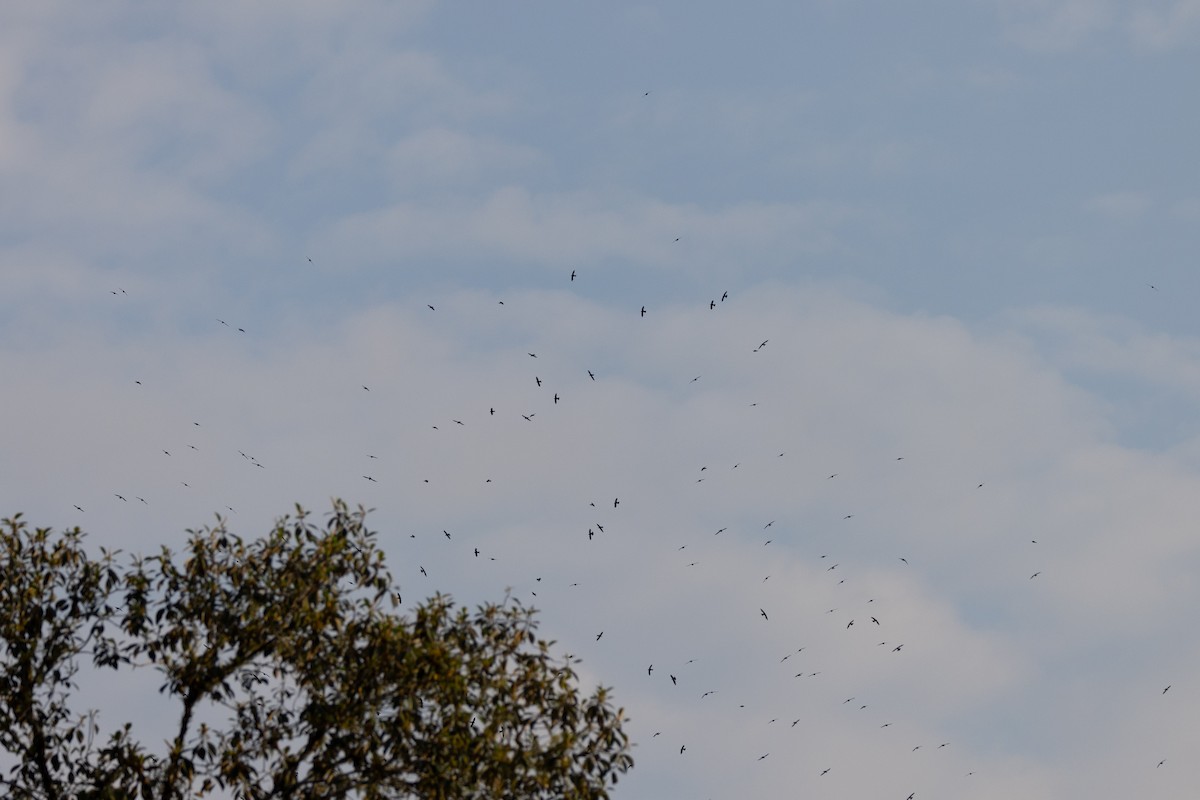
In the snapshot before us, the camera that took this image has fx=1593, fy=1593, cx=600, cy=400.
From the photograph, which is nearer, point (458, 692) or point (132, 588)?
point (458, 692)

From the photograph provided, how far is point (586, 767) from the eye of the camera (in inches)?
985

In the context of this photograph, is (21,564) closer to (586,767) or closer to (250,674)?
(250,674)

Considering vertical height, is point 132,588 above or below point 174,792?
above

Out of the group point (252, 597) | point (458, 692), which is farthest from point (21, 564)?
point (458, 692)

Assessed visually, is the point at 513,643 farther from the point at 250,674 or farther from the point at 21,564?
the point at 21,564

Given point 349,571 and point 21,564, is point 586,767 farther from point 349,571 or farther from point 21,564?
point 21,564

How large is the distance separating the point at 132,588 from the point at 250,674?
2520 mm

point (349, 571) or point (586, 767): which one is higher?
point (349, 571)

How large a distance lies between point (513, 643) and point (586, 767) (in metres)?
2.30

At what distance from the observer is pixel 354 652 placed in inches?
984

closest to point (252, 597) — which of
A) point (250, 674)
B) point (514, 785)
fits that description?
point (250, 674)

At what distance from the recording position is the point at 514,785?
79.2 ft

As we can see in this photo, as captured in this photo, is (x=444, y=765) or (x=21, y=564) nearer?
(x=444, y=765)

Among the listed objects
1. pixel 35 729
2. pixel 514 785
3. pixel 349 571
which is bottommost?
pixel 514 785
